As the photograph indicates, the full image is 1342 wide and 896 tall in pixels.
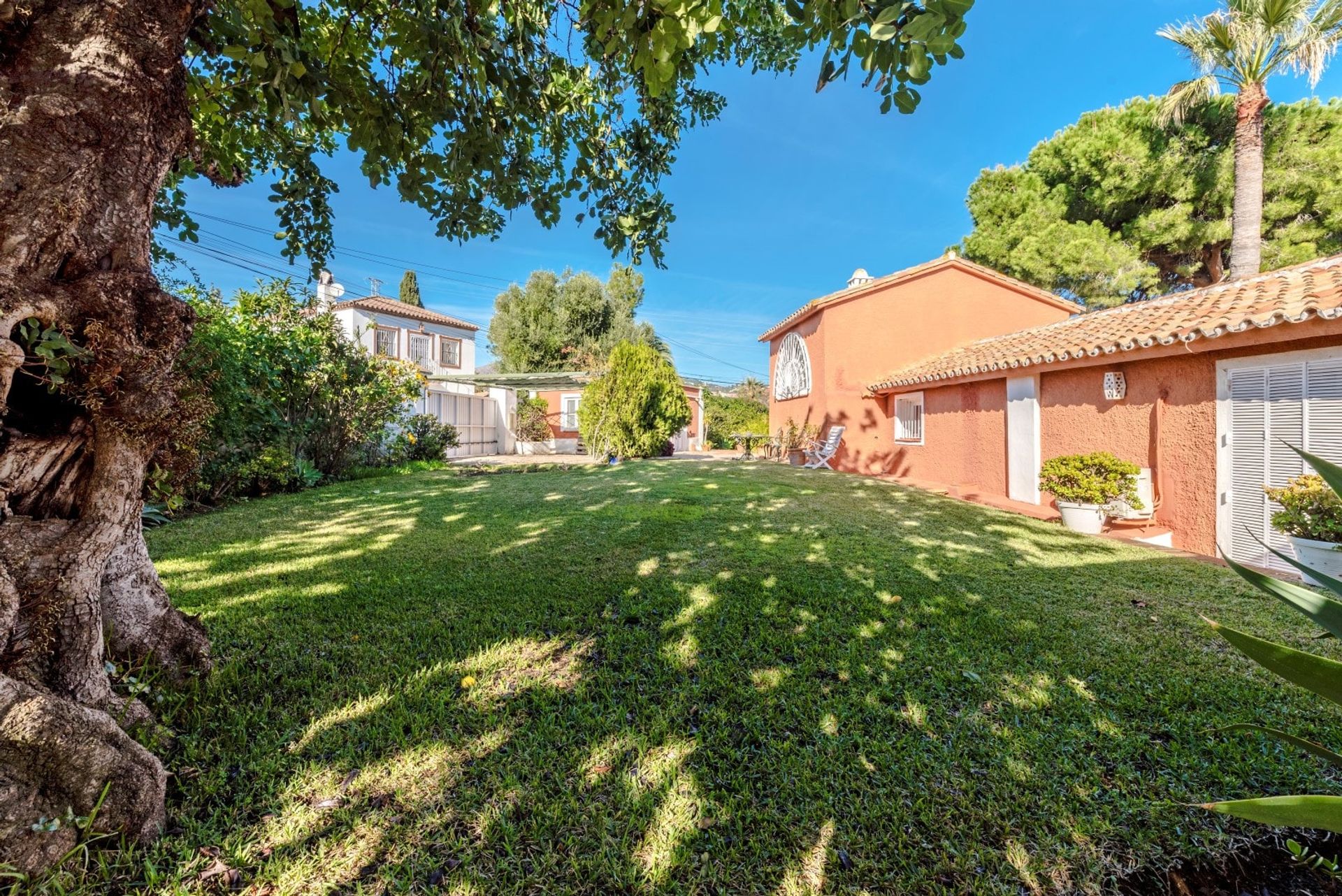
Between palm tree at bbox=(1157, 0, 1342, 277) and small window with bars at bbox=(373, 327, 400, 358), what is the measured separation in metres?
25.7

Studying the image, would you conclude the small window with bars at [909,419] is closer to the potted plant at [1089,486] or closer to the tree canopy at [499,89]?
the potted plant at [1089,486]

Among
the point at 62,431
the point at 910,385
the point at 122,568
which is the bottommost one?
the point at 122,568

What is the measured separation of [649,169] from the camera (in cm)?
417

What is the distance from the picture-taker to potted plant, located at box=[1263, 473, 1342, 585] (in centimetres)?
421

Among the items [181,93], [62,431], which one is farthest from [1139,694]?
[181,93]

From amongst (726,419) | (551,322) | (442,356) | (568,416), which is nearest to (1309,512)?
(568,416)

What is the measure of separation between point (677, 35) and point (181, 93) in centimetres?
198

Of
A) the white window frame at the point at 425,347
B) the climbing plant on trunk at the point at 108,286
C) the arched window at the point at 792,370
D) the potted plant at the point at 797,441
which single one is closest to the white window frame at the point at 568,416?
the white window frame at the point at 425,347

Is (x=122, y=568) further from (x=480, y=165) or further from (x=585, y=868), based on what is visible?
(x=480, y=165)

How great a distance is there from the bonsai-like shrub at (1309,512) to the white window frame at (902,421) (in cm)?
671

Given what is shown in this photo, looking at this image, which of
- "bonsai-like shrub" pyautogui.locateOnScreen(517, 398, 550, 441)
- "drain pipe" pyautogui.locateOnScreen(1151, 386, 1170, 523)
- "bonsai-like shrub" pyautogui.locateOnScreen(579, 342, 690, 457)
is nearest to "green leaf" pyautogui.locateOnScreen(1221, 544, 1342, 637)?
"drain pipe" pyautogui.locateOnScreen(1151, 386, 1170, 523)

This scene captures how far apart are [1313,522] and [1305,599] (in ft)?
16.1

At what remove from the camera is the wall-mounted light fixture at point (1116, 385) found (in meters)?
6.77

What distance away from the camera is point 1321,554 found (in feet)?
14.1
